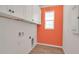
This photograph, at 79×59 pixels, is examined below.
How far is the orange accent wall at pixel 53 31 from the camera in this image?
4.19 m

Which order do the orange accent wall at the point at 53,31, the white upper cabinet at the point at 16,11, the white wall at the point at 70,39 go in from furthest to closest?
the orange accent wall at the point at 53,31 < the white wall at the point at 70,39 < the white upper cabinet at the point at 16,11

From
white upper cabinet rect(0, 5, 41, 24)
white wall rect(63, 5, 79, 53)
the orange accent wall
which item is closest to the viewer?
white upper cabinet rect(0, 5, 41, 24)

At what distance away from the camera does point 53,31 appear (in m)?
4.41

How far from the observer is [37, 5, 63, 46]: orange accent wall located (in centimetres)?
419

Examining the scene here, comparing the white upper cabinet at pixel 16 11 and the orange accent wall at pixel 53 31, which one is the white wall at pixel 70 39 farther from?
the orange accent wall at pixel 53 31

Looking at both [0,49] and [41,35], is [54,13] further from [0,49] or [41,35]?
[0,49]

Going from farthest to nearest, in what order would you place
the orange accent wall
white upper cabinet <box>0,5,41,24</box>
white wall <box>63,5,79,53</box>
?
the orange accent wall, white wall <box>63,5,79,53</box>, white upper cabinet <box>0,5,41,24</box>

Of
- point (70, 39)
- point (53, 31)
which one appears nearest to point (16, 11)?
point (70, 39)

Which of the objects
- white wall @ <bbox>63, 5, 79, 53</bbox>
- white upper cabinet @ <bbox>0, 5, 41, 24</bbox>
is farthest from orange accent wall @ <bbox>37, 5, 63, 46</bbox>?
white upper cabinet @ <bbox>0, 5, 41, 24</bbox>

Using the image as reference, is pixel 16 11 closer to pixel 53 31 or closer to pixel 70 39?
pixel 70 39

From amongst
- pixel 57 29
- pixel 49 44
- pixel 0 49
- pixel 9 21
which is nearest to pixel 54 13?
pixel 57 29

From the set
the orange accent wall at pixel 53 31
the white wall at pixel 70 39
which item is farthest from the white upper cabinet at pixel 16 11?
the orange accent wall at pixel 53 31

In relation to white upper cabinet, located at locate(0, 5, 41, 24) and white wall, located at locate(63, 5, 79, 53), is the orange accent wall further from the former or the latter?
white upper cabinet, located at locate(0, 5, 41, 24)

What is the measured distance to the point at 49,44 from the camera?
4504 mm
